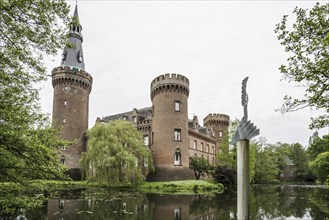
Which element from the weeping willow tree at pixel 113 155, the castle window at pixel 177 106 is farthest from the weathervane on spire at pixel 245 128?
the castle window at pixel 177 106

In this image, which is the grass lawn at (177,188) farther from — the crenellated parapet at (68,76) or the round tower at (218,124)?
the round tower at (218,124)

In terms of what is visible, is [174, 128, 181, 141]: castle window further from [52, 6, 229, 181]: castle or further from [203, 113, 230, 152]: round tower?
[203, 113, 230, 152]: round tower

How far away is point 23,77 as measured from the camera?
7.09 metres

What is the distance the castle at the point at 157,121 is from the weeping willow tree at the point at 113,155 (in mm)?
5654

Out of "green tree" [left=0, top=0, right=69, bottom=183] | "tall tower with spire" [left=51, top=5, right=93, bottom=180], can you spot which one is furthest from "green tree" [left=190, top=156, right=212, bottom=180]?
"green tree" [left=0, top=0, right=69, bottom=183]

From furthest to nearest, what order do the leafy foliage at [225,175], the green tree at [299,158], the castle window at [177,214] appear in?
the green tree at [299,158] < the leafy foliage at [225,175] < the castle window at [177,214]

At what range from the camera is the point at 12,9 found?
19.6ft

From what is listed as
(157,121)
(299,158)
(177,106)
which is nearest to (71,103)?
(157,121)

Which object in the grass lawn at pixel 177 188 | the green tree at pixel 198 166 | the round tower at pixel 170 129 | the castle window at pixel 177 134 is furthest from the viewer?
the green tree at pixel 198 166

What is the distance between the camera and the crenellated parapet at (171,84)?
3334cm

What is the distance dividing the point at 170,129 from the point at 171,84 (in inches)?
227

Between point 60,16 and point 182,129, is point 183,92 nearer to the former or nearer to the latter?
point 182,129

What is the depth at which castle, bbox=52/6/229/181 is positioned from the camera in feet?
106

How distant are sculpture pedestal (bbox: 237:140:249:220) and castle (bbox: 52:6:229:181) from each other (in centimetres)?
2620
